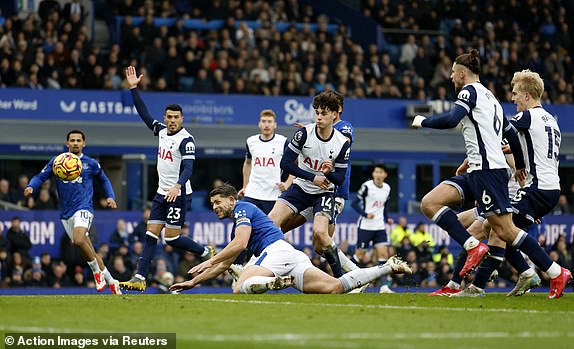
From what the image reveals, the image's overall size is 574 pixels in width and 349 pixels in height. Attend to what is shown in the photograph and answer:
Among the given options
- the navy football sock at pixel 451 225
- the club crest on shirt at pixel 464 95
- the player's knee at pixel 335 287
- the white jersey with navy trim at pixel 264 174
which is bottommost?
the player's knee at pixel 335 287

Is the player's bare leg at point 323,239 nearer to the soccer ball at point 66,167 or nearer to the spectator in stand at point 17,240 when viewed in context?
the soccer ball at point 66,167

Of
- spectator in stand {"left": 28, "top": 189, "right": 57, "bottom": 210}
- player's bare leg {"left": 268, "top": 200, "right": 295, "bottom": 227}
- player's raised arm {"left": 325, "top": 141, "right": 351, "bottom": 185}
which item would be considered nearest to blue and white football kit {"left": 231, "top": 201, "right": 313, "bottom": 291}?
player's raised arm {"left": 325, "top": 141, "right": 351, "bottom": 185}

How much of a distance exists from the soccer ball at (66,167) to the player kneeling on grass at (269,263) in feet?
13.2

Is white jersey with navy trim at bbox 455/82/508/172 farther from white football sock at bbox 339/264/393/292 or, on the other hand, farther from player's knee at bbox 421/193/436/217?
white football sock at bbox 339/264/393/292

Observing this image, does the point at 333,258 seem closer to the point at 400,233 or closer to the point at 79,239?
the point at 79,239

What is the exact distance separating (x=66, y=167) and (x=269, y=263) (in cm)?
464

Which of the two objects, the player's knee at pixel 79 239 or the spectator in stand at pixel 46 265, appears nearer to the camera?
the player's knee at pixel 79 239

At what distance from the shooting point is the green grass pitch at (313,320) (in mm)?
7867

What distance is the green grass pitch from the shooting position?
787 cm

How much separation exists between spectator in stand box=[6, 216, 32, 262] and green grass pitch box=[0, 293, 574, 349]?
11.6 meters

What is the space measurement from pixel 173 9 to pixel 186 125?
4773mm

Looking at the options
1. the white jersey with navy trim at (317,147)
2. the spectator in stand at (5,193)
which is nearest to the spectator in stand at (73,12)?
the spectator in stand at (5,193)

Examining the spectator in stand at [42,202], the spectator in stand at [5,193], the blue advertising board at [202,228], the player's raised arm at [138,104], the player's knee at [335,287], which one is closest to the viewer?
the player's knee at [335,287]

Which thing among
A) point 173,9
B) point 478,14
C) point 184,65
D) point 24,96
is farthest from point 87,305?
point 478,14
